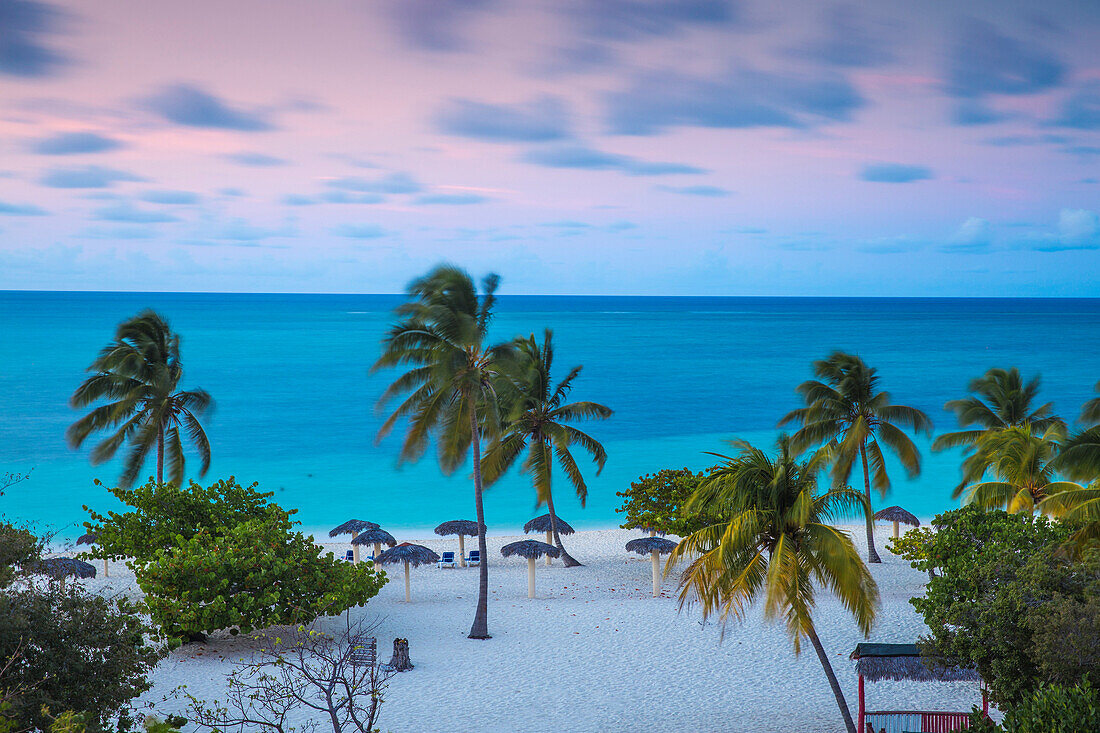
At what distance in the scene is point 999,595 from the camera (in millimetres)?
10570

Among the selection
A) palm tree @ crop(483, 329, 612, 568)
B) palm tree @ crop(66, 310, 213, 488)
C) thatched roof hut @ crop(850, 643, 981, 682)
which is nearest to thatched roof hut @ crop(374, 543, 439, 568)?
palm tree @ crop(483, 329, 612, 568)

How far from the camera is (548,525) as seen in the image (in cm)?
2625

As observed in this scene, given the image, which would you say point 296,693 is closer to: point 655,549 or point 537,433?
point 655,549

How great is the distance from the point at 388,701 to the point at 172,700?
3.52 meters

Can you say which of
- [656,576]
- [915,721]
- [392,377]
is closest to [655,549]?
[656,576]

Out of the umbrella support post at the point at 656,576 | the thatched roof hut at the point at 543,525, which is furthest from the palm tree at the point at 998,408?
the thatched roof hut at the point at 543,525

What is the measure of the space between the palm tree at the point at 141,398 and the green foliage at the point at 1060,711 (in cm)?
2063

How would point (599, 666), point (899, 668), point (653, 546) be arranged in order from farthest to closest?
point (653, 546) < point (599, 666) < point (899, 668)

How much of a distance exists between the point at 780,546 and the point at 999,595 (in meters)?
2.69

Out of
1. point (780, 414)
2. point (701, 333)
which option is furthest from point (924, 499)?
point (701, 333)

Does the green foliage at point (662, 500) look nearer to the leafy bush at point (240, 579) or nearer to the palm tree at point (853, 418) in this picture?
the palm tree at point (853, 418)

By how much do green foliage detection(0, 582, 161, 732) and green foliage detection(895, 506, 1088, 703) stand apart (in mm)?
10462

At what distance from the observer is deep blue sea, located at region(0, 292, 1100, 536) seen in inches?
1615

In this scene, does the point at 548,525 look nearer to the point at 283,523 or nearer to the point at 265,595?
the point at 283,523
